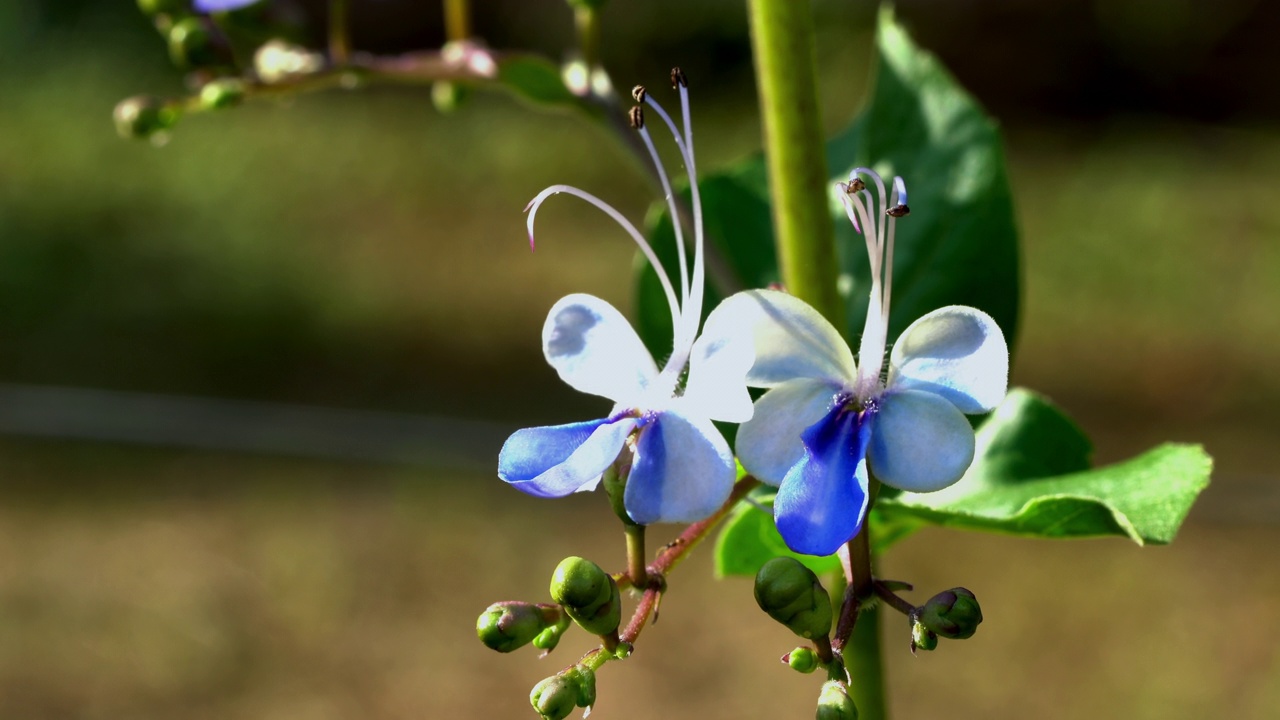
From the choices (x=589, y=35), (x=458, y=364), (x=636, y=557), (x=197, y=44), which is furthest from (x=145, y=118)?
(x=458, y=364)

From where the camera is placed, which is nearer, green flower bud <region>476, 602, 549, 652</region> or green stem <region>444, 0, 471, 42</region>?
green flower bud <region>476, 602, 549, 652</region>

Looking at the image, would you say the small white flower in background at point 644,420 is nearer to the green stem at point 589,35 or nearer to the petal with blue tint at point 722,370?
the petal with blue tint at point 722,370

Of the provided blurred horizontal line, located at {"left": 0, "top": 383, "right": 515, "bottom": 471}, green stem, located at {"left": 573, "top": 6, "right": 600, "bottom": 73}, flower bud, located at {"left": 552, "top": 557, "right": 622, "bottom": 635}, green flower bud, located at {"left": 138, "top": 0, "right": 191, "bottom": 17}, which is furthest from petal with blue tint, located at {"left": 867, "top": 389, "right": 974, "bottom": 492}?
blurred horizontal line, located at {"left": 0, "top": 383, "right": 515, "bottom": 471}

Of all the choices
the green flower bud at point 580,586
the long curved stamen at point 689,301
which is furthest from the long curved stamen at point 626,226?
the green flower bud at point 580,586

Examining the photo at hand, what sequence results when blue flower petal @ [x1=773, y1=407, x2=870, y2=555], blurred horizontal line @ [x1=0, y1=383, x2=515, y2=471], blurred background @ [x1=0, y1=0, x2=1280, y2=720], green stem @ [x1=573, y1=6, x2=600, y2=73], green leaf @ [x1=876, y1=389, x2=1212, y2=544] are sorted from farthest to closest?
blurred horizontal line @ [x1=0, y1=383, x2=515, y2=471] → blurred background @ [x1=0, y1=0, x2=1280, y2=720] → green stem @ [x1=573, y1=6, x2=600, y2=73] → green leaf @ [x1=876, y1=389, x2=1212, y2=544] → blue flower petal @ [x1=773, y1=407, x2=870, y2=555]

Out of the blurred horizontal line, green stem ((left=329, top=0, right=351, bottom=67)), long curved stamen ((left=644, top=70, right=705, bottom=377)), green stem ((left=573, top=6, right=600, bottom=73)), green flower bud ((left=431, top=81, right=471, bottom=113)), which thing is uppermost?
the blurred horizontal line

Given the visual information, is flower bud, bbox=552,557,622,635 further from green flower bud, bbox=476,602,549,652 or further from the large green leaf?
the large green leaf

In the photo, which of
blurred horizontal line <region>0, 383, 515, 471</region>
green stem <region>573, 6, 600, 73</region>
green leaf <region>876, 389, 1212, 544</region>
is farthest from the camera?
blurred horizontal line <region>0, 383, 515, 471</region>

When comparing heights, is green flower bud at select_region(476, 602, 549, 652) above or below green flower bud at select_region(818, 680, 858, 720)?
above
